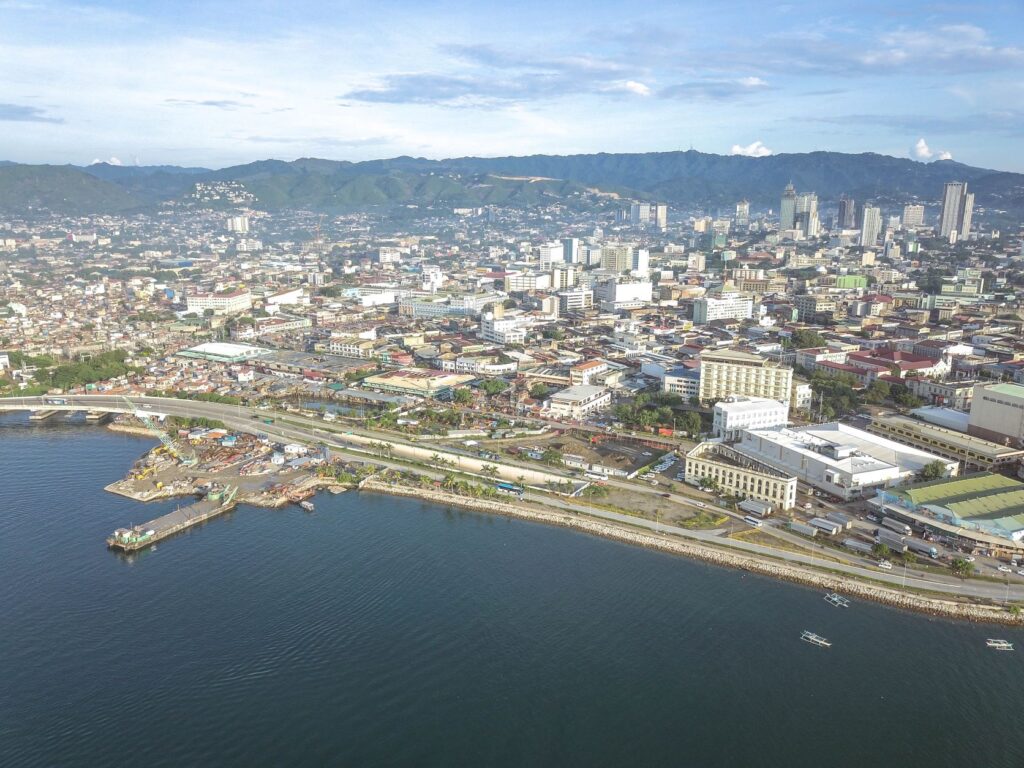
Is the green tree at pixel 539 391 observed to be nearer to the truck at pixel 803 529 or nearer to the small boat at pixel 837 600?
the truck at pixel 803 529

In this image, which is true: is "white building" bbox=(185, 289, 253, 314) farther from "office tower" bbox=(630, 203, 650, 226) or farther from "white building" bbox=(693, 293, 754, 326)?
"office tower" bbox=(630, 203, 650, 226)

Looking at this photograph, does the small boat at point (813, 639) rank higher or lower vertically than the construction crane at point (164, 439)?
lower

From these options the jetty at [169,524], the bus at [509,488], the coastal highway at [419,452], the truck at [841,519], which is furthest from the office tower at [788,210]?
the jetty at [169,524]

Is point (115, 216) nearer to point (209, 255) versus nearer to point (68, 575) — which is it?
point (209, 255)

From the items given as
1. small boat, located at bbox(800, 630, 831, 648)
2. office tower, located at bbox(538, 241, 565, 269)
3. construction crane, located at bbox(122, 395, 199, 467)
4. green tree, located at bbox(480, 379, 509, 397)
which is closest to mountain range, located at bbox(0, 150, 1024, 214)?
office tower, located at bbox(538, 241, 565, 269)

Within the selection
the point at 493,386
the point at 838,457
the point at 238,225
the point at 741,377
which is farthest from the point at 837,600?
the point at 238,225

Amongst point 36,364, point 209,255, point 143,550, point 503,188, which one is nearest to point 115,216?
point 209,255
